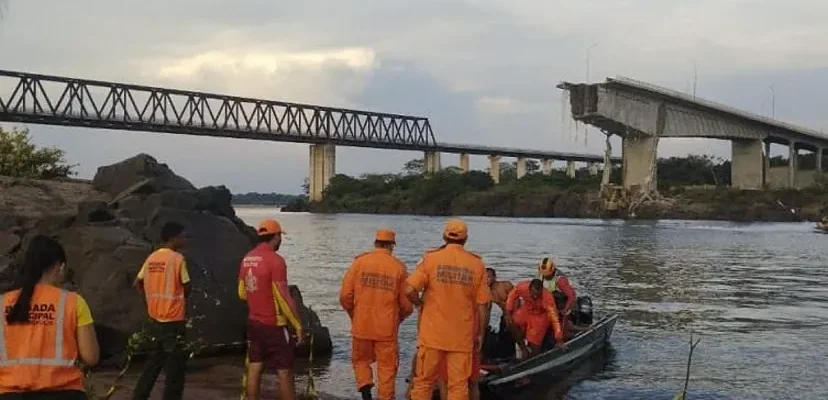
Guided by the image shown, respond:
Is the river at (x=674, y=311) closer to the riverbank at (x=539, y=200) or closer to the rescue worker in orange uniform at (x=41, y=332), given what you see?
the rescue worker in orange uniform at (x=41, y=332)

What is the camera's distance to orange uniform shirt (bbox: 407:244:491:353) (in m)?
8.58

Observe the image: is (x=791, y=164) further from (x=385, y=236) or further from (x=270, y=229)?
(x=270, y=229)

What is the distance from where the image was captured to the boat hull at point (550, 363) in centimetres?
1198

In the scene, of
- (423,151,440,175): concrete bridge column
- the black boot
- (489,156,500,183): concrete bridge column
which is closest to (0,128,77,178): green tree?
the black boot

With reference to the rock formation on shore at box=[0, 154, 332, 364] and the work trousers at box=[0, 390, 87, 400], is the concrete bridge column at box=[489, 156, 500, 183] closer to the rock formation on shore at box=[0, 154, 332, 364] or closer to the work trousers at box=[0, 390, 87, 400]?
the rock formation on shore at box=[0, 154, 332, 364]

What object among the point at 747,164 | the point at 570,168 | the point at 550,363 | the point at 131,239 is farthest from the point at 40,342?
the point at 570,168

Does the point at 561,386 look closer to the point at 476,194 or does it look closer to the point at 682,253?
the point at 682,253

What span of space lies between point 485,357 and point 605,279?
22397mm

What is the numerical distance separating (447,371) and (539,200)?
129391mm

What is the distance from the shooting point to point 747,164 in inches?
4865

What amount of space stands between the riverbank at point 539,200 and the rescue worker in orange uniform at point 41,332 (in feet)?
371

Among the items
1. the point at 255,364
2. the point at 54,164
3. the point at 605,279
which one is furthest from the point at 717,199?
the point at 255,364

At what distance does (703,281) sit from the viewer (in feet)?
113

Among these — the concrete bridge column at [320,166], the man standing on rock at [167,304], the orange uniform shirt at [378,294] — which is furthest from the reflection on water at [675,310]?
the concrete bridge column at [320,166]
